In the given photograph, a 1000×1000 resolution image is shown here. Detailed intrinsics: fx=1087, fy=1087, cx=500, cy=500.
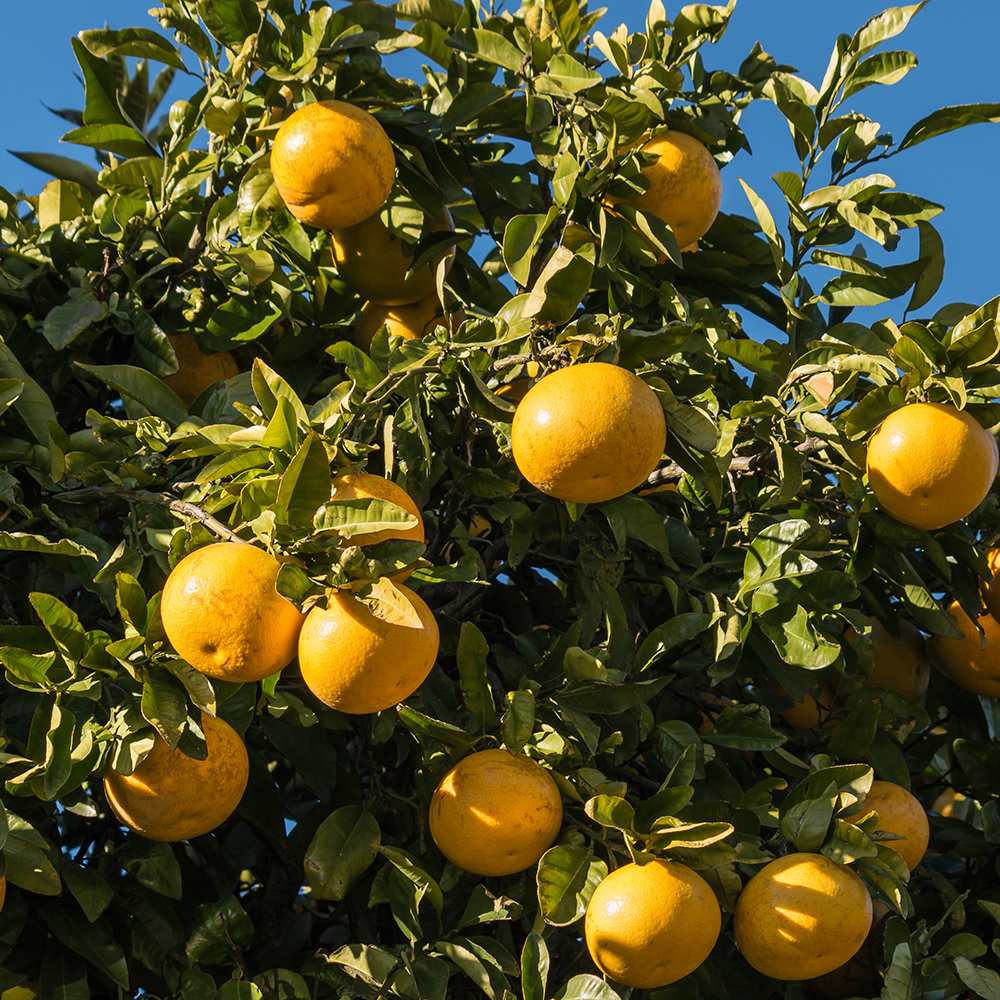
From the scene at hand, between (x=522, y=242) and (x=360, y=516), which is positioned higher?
(x=522, y=242)

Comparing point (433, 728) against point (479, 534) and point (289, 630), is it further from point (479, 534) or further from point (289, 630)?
point (479, 534)

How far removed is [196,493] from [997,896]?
2078mm

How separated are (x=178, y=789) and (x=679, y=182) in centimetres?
158

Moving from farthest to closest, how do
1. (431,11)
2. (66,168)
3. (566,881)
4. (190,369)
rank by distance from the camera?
(66,168) → (190,369) → (431,11) → (566,881)

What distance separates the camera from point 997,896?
259 centimetres

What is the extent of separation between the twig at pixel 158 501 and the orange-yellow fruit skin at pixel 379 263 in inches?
32.6

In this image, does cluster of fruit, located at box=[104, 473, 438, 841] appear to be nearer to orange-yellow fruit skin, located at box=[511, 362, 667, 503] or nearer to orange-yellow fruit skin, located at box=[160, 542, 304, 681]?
orange-yellow fruit skin, located at box=[160, 542, 304, 681]

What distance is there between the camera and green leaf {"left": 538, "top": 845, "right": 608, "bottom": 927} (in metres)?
1.79

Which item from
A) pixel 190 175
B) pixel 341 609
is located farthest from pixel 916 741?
pixel 190 175

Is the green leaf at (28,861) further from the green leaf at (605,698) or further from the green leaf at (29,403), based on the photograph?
the green leaf at (605,698)

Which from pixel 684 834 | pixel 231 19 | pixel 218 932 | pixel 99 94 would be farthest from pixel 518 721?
pixel 99 94

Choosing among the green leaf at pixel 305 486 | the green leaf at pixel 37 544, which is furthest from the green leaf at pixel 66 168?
the green leaf at pixel 305 486

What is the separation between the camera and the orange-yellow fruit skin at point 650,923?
1725mm

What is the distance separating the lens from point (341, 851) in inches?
77.1
